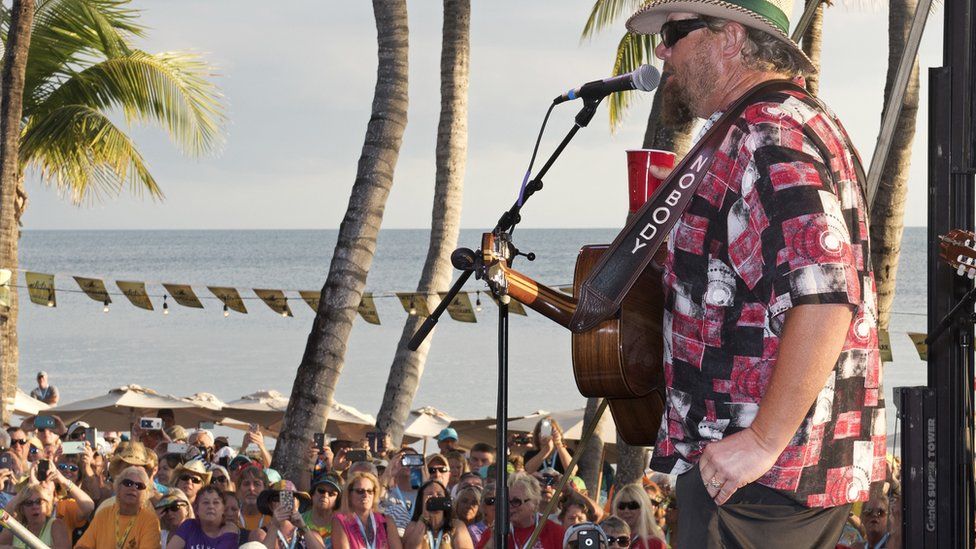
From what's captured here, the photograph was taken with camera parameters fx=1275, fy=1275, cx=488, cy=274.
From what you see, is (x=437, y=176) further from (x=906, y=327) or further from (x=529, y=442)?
(x=906, y=327)

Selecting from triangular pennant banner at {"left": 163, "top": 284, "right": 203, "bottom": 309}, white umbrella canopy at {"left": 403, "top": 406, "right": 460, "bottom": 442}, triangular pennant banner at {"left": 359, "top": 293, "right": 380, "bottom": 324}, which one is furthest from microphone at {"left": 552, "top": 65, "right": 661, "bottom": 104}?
white umbrella canopy at {"left": 403, "top": 406, "right": 460, "bottom": 442}

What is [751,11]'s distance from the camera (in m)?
2.85

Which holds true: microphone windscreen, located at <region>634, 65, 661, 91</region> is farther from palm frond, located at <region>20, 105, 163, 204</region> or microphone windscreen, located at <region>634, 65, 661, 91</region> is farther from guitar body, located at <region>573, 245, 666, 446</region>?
palm frond, located at <region>20, 105, 163, 204</region>

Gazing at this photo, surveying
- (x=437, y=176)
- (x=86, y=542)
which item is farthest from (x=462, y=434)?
(x=86, y=542)

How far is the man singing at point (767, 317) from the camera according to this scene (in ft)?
8.60

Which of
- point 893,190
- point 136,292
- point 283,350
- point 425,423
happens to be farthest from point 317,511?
point 283,350

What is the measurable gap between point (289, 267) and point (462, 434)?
8821 cm

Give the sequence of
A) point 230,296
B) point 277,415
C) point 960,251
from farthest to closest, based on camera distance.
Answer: point 277,415
point 230,296
point 960,251

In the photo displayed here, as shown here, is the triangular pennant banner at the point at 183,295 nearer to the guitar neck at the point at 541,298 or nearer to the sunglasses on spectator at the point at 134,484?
the sunglasses on spectator at the point at 134,484

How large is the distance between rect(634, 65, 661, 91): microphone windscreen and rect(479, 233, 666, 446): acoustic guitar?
0.69m

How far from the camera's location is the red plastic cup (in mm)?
3648

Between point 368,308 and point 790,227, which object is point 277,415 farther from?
point 790,227

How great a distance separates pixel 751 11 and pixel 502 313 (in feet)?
3.57

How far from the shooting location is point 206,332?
Answer: 60.7 m
